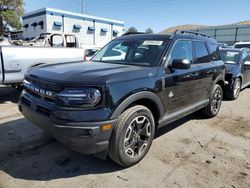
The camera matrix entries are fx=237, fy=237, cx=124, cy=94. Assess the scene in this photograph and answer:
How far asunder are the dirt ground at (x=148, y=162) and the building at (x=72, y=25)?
81.2 ft

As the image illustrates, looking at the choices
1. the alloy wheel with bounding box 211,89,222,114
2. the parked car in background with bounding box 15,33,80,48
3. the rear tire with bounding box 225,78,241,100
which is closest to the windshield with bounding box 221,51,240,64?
the rear tire with bounding box 225,78,241,100

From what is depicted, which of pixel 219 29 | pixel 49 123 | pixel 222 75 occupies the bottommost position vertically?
pixel 49 123

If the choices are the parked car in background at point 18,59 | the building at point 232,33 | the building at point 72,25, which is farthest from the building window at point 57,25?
the building at point 232,33

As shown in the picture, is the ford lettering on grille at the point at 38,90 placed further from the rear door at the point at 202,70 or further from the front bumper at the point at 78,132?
the rear door at the point at 202,70

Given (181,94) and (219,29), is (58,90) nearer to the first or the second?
(181,94)

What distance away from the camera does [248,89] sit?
938cm

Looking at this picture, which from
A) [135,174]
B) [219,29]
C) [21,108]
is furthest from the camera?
[219,29]

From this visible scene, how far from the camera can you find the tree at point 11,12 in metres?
31.8

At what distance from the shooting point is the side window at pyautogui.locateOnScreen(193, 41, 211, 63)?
15.0 feet

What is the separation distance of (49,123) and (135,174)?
4.24 ft

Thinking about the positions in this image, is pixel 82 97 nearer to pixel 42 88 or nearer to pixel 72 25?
pixel 42 88

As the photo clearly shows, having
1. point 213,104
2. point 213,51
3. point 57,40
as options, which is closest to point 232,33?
point 57,40

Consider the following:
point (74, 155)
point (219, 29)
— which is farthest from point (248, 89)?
point (219, 29)

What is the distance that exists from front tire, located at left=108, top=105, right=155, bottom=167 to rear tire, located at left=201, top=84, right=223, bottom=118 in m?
2.29
